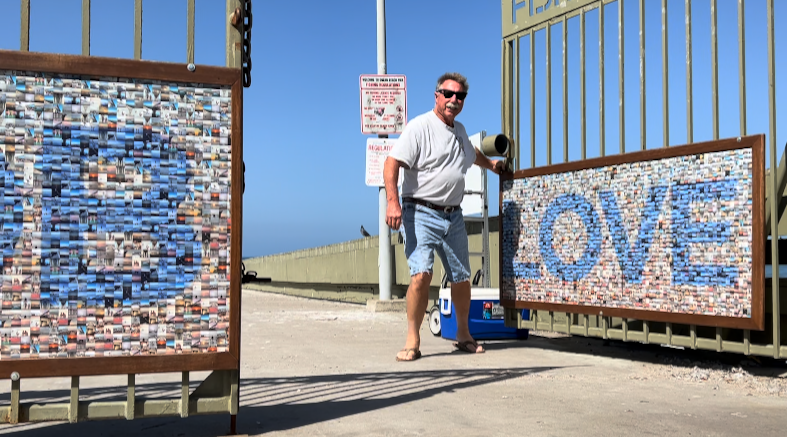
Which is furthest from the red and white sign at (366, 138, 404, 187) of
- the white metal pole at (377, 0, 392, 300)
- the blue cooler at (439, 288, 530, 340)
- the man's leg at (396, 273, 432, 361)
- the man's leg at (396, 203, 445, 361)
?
the man's leg at (396, 273, 432, 361)

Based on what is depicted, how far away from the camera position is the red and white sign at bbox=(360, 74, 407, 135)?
964 cm

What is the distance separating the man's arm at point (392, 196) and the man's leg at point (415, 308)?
429 millimetres

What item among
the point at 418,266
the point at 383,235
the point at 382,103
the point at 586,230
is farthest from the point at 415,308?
the point at 383,235

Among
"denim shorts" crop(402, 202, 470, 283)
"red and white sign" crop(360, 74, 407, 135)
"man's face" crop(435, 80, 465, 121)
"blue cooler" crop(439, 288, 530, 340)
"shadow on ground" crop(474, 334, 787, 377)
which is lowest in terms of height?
"shadow on ground" crop(474, 334, 787, 377)

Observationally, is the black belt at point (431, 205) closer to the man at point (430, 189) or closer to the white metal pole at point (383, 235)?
the man at point (430, 189)

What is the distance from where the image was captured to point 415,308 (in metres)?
4.80

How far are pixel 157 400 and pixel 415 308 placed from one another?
2310 millimetres

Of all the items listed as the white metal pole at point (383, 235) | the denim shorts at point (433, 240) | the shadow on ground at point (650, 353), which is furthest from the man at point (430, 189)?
the white metal pole at point (383, 235)

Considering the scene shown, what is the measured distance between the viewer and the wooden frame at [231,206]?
2.55 meters

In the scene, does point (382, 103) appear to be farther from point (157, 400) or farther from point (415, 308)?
point (157, 400)

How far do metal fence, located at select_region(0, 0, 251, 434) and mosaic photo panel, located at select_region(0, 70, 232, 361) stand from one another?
118 millimetres

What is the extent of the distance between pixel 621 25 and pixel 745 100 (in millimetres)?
1018

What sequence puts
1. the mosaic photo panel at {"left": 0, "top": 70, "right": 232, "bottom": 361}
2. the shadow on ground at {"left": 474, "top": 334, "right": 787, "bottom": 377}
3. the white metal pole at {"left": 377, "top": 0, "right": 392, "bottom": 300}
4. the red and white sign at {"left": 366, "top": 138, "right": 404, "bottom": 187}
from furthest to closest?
the white metal pole at {"left": 377, "top": 0, "right": 392, "bottom": 300}
the red and white sign at {"left": 366, "top": 138, "right": 404, "bottom": 187}
the shadow on ground at {"left": 474, "top": 334, "right": 787, "bottom": 377}
the mosaic photo panel at {"left": 0, "top": 70, "right": 232, "bottom": 361}

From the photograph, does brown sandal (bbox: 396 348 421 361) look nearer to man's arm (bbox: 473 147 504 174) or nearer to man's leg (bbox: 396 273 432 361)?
man's leg (bbox: 396 273 432 361)
